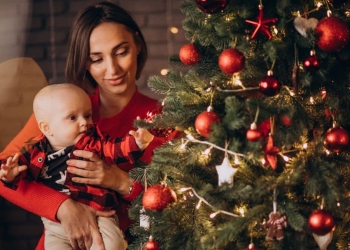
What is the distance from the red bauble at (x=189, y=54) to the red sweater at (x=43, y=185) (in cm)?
41

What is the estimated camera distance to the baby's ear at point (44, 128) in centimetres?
193

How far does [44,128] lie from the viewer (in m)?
1.93

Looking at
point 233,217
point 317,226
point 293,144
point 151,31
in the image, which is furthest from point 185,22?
point 317,226

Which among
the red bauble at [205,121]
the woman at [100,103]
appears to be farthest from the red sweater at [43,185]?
the red bauble at [205,121]

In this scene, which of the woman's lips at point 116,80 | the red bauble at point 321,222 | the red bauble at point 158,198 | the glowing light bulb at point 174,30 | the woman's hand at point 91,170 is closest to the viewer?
the red bauble at point 321,222

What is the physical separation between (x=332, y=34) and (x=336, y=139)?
0.94ft

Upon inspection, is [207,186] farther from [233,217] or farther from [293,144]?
[293,144]

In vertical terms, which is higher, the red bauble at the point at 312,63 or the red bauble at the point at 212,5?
the red bauble at the point at 212,5

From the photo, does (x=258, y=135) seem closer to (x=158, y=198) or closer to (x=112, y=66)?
(x=158, y=198)

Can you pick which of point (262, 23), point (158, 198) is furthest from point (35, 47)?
point (262, 23)

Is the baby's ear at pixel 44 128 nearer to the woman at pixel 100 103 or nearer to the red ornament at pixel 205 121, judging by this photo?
the woman at pixel 100 103

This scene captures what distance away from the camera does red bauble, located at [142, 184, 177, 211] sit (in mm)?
1635

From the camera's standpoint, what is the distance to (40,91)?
2025 millimetres

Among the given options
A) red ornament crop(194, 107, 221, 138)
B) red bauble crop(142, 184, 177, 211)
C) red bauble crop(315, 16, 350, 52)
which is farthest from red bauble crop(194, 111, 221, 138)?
red bauble crop(315, 16, 350, 52)
